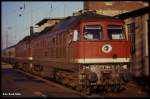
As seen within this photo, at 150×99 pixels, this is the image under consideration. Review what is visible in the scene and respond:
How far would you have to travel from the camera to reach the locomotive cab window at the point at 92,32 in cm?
1655

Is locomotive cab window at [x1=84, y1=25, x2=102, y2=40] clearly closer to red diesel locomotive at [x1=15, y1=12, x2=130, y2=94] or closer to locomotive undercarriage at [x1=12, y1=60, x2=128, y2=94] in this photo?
red diesel locomotive at [x1=15, y1=12, x2=130, y2=94]

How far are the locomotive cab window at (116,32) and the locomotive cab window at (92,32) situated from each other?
529 mm

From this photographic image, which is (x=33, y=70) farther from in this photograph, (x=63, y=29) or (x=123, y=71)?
(x=123, y=71)

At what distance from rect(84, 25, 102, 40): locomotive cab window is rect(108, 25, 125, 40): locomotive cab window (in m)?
0.53

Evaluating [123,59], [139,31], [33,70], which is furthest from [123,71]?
[33,70]

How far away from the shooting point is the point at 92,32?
16.7m

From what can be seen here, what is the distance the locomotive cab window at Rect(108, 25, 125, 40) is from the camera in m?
17.0

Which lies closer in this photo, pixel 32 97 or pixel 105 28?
pixel 32 97

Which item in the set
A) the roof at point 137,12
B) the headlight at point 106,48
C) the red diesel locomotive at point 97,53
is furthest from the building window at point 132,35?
the headlight at point 106,48

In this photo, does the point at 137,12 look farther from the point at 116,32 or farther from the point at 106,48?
the point at 106,48

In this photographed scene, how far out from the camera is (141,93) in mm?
16016

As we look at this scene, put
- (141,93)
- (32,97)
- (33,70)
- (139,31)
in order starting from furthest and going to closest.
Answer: (33,70) → (139,31) → (141,93) → (32,97)

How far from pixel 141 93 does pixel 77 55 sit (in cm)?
329

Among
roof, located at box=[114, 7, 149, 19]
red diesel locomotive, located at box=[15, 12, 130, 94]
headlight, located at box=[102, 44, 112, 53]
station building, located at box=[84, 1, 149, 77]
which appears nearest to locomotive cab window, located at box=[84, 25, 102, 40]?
red diesel locomotive, located at box=[15, 12, 130, 94]
